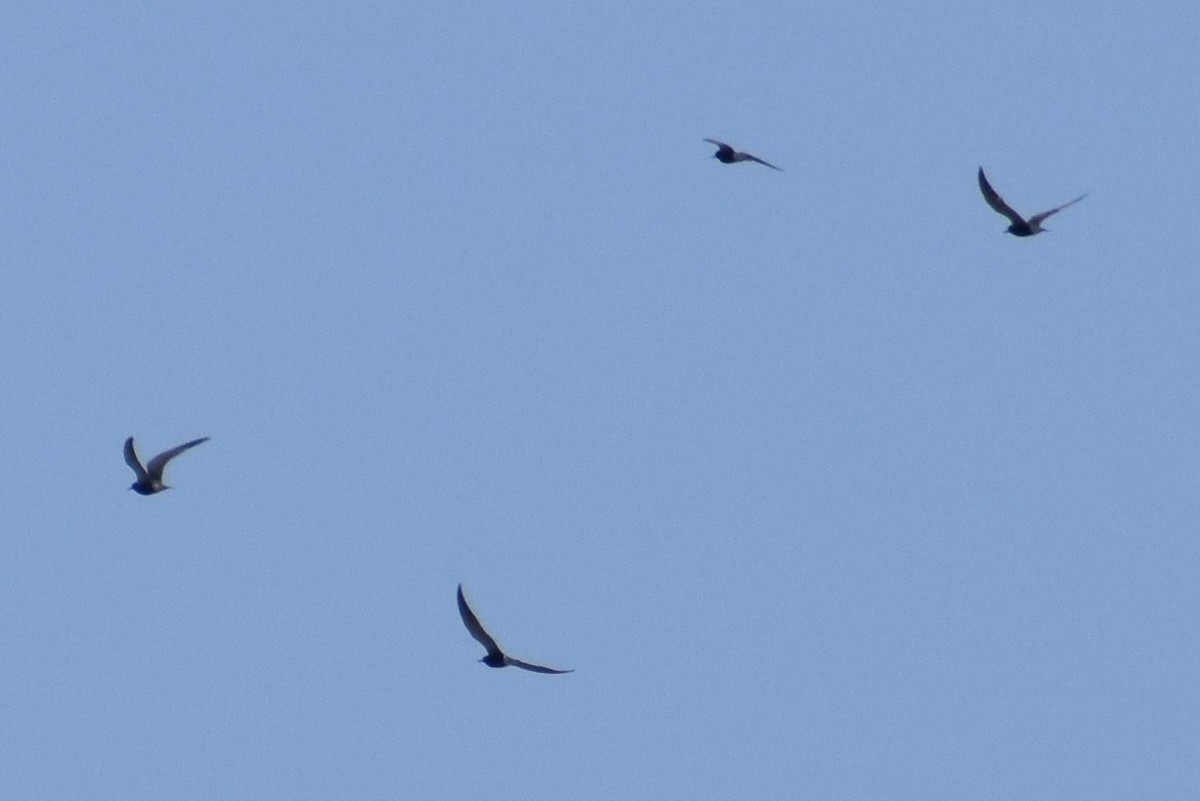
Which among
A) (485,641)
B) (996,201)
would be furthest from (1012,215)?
(485,641)

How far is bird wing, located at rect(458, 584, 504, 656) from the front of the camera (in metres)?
34.7

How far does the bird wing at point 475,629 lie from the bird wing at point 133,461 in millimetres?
6119

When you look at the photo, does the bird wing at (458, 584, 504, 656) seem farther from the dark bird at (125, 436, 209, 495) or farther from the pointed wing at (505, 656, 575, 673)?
the dark bird at (125, 436, 209, 495)

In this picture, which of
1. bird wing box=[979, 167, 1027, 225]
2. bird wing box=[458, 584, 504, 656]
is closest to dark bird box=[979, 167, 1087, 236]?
bird wing box=[979, 167, 1027, 225]

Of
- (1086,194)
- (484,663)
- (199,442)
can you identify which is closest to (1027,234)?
(1086,194)

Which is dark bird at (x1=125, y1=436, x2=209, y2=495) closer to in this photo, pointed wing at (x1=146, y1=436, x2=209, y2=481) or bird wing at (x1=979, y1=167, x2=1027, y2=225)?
pointed wing at (x1=146, y1=436, x2=209, y2=481)

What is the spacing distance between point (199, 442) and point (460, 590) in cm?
420

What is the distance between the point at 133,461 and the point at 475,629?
6.40 m

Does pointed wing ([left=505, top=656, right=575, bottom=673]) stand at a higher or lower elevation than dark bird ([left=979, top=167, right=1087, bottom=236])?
lower

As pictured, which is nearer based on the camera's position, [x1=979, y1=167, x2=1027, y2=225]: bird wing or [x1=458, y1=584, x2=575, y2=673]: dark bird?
[x1=458, y1=584, x2=575, y2=673]: dark bird

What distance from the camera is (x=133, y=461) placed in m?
37.7

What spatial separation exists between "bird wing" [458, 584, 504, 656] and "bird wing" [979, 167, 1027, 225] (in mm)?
10621

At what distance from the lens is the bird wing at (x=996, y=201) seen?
3847cm

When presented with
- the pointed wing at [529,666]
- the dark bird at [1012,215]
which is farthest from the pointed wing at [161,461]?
the dark bird at [1012,215]
